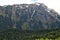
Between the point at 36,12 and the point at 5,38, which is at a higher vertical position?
the point at 36,12

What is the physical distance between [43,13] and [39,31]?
3.80ft

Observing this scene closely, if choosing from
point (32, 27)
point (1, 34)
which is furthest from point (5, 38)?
point (32, 27)

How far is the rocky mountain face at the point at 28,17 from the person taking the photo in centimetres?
697

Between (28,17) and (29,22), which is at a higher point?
(28,17)

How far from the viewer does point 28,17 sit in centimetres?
740

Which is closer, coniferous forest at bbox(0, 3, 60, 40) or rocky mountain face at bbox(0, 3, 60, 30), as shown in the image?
coniferous forest at bbox(0, 3, 60, 40)

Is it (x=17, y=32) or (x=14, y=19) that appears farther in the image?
(x=14, y=19)

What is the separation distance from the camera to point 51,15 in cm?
749

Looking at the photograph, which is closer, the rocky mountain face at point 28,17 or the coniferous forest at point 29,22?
the coniferous forest at point 29,22

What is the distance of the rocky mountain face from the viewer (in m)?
6.97

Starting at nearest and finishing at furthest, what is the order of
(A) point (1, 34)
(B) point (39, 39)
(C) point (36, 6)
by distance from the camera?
1. (B) point (39, 39)
2. (A) point (1, 34)
3. (C) point (36, 6)

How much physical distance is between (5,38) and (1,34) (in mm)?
258

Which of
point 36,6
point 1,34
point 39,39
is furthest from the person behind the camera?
point 36,6

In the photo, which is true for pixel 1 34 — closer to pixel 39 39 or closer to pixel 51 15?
pixel 39 39
